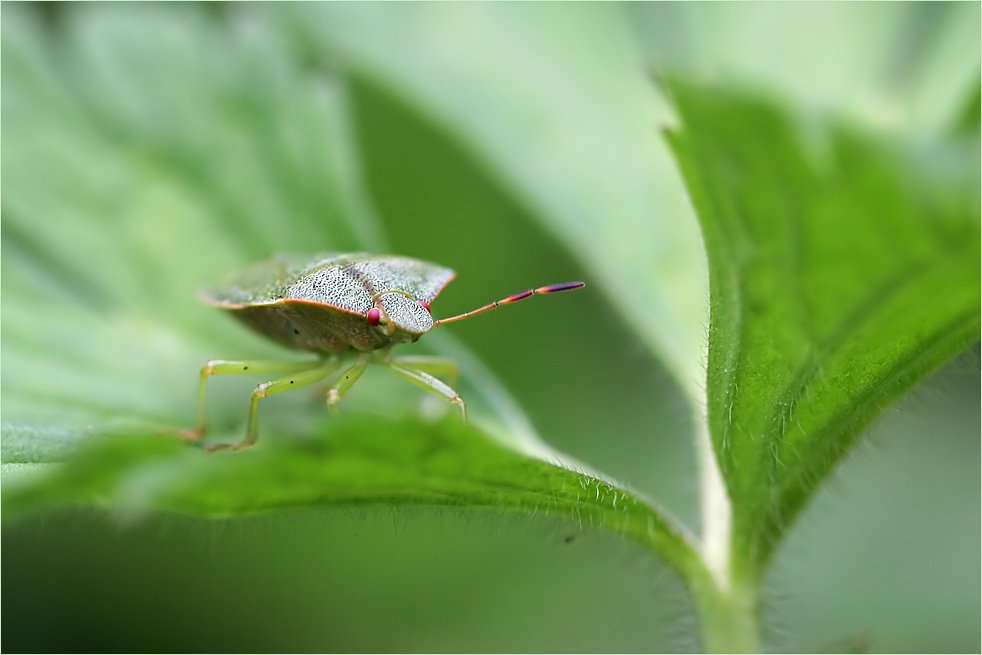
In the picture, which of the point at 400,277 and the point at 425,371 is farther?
the point at 425,371

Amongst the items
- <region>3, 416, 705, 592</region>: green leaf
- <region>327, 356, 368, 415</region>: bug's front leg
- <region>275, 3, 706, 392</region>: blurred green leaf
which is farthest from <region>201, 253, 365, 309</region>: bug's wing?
<region>3, 416, 705, 592</region>: green leaf

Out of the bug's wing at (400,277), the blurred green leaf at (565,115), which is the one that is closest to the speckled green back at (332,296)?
the bug's wing at (400,277)

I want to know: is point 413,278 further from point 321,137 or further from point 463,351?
point 321,137

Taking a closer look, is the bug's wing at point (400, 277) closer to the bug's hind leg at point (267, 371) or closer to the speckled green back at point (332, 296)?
the speckled green back at point (332, 296)

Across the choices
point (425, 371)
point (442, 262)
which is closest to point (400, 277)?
point (425, 371)

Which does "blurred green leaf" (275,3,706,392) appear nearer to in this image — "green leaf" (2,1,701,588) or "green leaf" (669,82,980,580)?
"green leaf" (2,1,701,588)

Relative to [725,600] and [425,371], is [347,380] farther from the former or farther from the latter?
[725,600]
